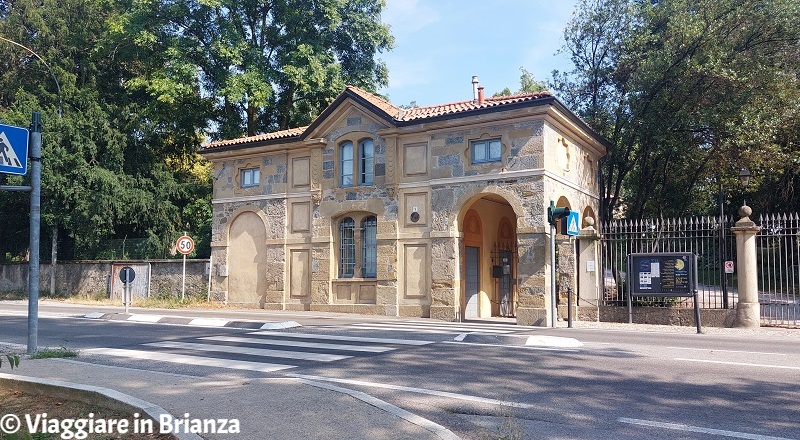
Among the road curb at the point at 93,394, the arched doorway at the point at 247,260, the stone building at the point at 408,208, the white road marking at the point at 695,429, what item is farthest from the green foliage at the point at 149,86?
the white road marking at the point at 695,429

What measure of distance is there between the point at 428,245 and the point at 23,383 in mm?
14085

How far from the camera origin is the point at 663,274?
57.0ft

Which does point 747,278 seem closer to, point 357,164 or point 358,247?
point 358,247

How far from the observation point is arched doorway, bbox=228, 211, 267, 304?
23750mm

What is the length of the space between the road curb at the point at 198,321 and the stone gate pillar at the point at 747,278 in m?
11.4

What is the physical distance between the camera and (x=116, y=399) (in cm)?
609

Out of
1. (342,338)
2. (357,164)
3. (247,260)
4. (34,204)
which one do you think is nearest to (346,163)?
(357,164)

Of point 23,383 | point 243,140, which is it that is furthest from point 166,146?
point 23,383

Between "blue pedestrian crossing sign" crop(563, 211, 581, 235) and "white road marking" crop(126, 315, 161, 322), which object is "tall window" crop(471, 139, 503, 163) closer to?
"blue pedestrian crossing sign" crop(563, 211, 581, 235)

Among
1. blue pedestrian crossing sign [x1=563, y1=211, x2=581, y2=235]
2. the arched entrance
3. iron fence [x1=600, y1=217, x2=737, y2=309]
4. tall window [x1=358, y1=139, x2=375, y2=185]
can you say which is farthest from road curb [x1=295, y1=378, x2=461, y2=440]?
tall window [x1=358, y1=139, x2=375, y2=185]

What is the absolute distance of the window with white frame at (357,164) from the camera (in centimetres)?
2178

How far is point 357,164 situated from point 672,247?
34.1 feet

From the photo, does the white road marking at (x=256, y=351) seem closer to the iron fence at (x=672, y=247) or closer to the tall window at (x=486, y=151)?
the tall window at (x=486, y=151)

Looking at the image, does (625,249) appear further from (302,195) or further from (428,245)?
(302,195)
